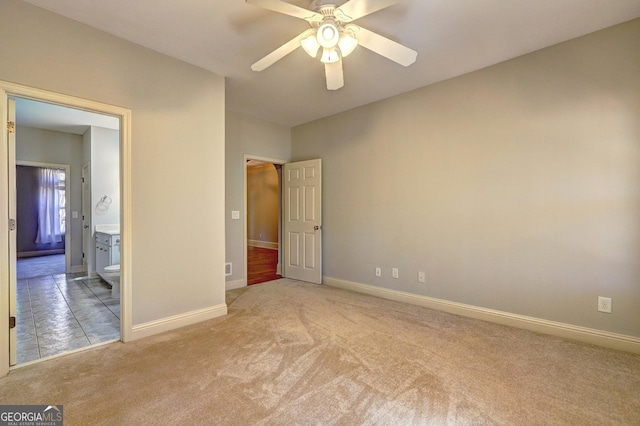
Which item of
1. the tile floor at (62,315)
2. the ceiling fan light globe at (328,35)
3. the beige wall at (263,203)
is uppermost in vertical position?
the ceiling fan light globe at (328,35)

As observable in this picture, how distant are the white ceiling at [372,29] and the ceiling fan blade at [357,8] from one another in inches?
14.5

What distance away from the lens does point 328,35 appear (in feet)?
6.08

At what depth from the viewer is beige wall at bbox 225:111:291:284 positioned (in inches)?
170

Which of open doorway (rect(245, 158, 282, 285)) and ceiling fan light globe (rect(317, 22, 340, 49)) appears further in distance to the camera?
open doorway (rect(245, 158, 282, 285))

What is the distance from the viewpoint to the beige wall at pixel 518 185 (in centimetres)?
240

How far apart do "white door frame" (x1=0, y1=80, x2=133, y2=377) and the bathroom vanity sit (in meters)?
2.25

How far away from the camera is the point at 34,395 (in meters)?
1.77

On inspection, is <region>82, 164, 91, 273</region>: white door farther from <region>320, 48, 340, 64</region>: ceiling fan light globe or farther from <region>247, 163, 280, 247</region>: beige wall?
<region>320, 48, 340, 64</region>: ceiling fan light globe

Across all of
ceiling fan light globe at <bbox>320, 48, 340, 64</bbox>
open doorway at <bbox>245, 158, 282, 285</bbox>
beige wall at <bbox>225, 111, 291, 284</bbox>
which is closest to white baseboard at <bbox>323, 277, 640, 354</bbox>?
beige wall at <bbox>225, 111, 291, 284</bbox>

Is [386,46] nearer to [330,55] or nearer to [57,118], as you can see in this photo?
[330,55]

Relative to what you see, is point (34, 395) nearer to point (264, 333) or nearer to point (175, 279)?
point (175, 279)

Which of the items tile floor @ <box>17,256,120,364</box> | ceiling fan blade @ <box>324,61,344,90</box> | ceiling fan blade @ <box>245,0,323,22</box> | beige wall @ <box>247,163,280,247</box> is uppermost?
ceiling fan blade @ <box>245,0,323,22</box>
